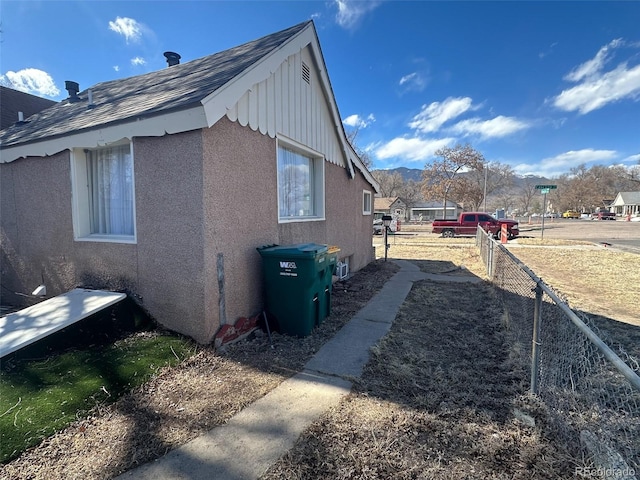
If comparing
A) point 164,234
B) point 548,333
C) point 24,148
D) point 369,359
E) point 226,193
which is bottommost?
point 369,359

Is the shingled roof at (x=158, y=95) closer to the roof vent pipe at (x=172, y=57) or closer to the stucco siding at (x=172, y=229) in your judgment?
the stucco siding at (x=172, y=229)

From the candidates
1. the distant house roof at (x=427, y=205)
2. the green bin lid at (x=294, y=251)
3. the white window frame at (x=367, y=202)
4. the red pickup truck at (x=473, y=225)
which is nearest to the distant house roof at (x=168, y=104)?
the green bin lid at (x=294, y=251)

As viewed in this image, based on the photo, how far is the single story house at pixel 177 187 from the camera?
12.1 feet

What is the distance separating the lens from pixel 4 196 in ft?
17.3

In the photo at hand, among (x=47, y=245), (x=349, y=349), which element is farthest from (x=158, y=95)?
(x=349, y=349)

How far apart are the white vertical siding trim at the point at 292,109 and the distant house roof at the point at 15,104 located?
10278 millimetres

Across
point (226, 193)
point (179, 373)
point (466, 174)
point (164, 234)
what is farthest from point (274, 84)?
point (466, 174)

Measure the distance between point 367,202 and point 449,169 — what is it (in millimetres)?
41172

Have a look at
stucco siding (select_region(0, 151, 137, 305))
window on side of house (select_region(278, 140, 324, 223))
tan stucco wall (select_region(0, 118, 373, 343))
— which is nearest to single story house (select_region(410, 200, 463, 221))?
window on side of house (select_region(278, 140, 324, 223))

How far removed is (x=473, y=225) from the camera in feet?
79.8

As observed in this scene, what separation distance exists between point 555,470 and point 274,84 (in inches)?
217

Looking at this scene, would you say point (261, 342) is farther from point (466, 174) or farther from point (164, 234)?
point (466, 174)

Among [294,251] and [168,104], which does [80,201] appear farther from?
[294,251]

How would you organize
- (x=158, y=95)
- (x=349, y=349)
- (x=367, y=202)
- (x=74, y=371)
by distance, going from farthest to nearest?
1. (x=367, y=202)
2. (x=158, y=95)
3. (x=349, y=349)
4. (x=74, y=371)
